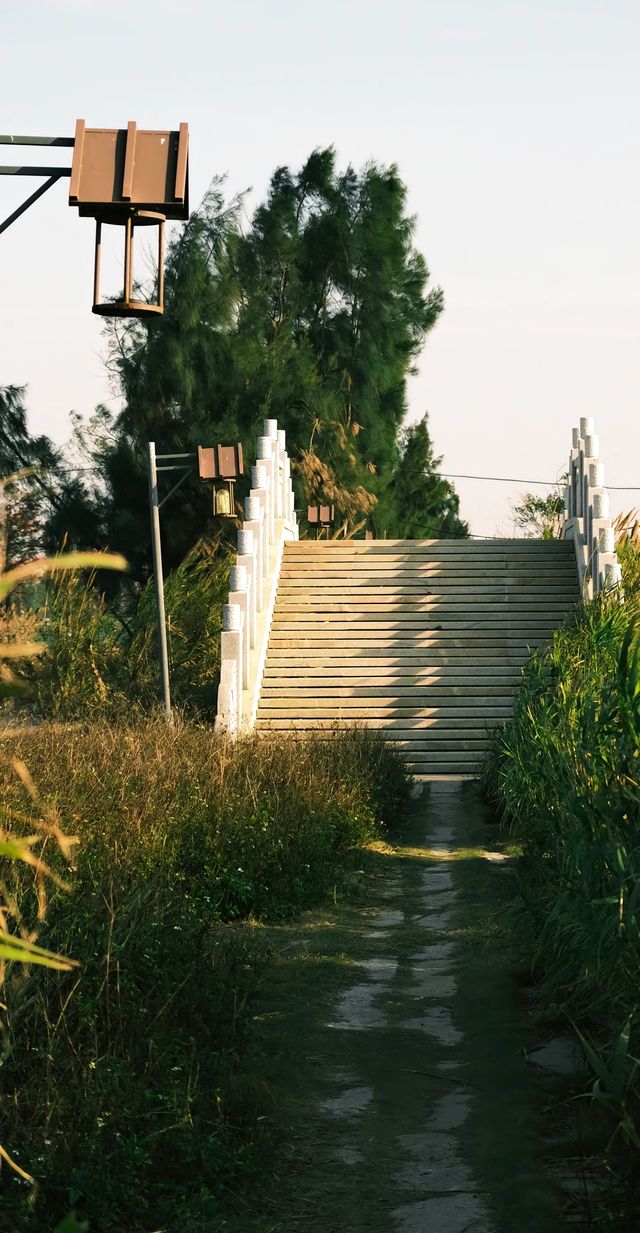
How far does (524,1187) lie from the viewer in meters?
4.67

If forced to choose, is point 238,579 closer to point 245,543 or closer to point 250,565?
point 250,565

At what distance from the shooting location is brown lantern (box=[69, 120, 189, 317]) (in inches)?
301

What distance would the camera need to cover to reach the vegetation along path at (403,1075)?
15.2 feet

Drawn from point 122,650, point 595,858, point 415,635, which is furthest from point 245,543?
point 595,858

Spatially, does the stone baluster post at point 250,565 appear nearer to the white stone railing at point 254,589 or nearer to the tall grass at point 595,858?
the white stone railing at point 254,589

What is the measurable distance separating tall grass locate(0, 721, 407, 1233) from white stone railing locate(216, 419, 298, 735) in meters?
4.60

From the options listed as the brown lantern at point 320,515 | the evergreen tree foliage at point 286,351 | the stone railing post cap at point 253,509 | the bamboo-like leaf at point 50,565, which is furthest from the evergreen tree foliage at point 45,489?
the bamboo-like leaf at point 50,565

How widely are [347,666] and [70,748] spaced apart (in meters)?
8.62

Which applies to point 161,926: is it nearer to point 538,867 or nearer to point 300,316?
point 538,867

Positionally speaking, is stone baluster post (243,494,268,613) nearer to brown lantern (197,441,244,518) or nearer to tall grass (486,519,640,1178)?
brown lantern (197,441,244,518)

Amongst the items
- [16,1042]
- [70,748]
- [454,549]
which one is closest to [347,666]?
[454,549]

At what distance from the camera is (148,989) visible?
5.75 metres

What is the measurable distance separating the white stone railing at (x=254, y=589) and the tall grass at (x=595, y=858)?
6047 millimetres

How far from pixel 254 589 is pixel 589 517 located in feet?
15.7
